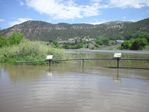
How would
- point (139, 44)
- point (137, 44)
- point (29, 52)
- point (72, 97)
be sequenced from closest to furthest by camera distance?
point (72, 97), point (29, 52), point (139, 44), point (137, 44)

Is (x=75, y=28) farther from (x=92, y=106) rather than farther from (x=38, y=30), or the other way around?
(x=92, y=106)

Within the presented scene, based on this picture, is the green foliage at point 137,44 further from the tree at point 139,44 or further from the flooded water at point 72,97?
the flooded water at point 72,97

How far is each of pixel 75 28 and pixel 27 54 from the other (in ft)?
402

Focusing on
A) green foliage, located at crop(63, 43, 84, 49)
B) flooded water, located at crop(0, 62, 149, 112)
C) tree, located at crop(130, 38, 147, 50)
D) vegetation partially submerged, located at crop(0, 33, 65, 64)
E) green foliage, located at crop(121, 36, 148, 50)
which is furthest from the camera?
green foliage, located at crop(63, 43, 84, 49)

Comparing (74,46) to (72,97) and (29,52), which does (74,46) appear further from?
(72,97)

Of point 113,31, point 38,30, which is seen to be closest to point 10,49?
point 38,30

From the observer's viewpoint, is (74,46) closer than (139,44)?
No

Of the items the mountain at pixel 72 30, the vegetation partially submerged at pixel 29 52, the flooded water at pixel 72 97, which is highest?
the mountain at pixel 72 30

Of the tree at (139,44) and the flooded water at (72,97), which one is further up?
the tree at (139,44)

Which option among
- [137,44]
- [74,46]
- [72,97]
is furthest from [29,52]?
[74,46]

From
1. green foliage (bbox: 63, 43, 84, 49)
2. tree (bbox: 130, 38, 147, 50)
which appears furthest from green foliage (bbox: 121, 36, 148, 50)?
green foliage (bbox: 63, 43, 84, 49)

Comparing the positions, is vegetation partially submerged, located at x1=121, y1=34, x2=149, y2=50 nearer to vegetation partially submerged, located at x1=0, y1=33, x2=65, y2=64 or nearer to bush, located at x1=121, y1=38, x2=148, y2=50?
bush, located at x1=121, y1=38, x2=148, y2=50

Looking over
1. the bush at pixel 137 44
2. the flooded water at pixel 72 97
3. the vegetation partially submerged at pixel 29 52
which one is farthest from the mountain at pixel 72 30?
the flooded water at pixel 72 97

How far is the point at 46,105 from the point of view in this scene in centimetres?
893
